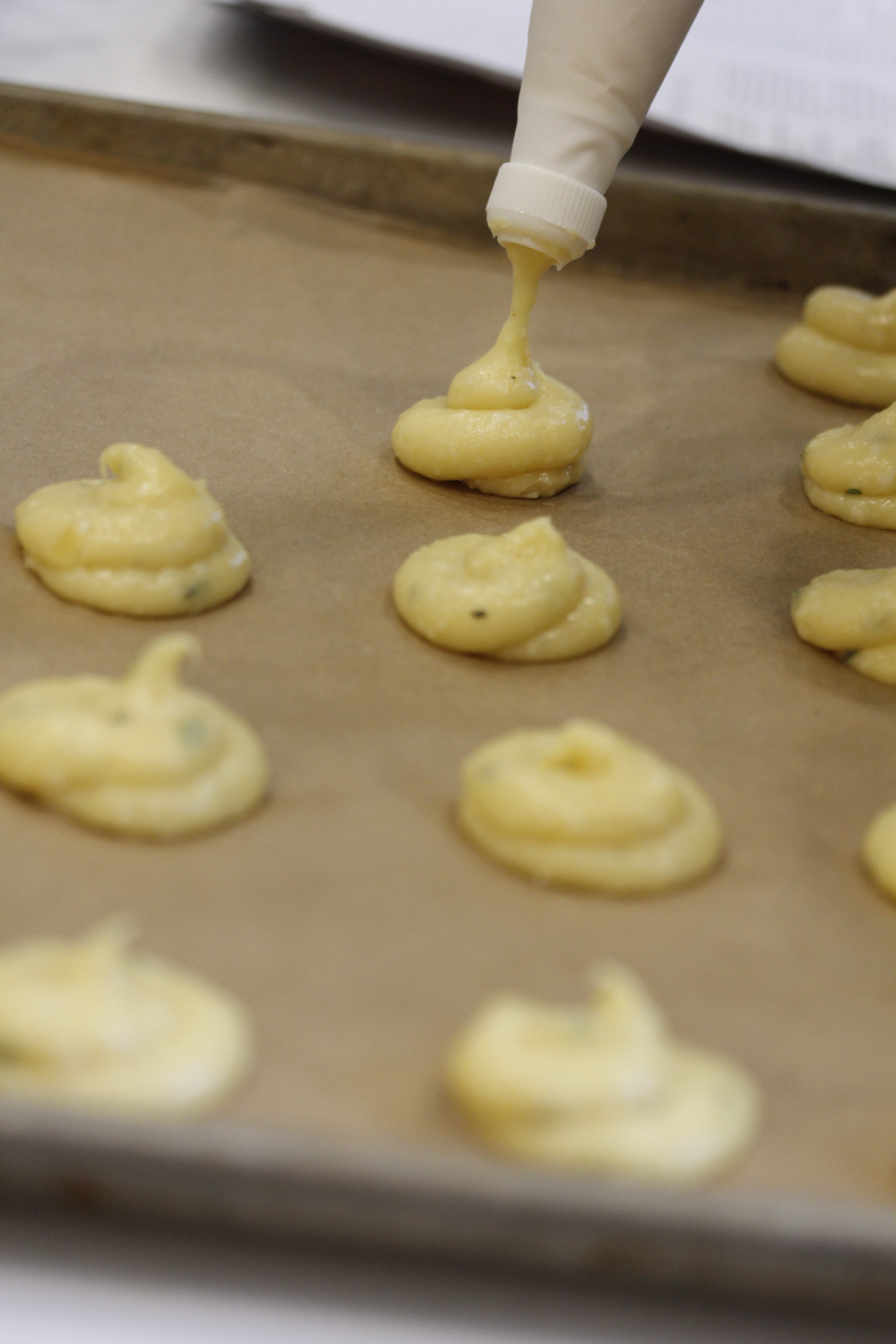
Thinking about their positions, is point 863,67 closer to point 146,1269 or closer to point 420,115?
point 420,115

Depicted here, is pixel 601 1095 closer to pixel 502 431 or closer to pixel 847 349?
pixel 502 431

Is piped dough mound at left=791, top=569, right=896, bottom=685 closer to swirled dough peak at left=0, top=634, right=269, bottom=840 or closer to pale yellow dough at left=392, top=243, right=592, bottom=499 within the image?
pale yellow dough at left=392, top=243, right=592, bottom=499

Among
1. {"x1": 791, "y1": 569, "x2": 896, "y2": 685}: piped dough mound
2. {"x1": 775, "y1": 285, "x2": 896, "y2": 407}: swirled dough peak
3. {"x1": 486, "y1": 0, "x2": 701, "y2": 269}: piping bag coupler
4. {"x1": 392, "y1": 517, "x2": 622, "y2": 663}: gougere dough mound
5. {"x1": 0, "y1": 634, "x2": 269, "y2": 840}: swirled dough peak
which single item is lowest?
{"x1": 0, "y1": 634, "x2": 269, "y2": 840}: swirled dough peak

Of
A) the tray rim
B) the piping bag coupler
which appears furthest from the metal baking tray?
the piping bag coupler

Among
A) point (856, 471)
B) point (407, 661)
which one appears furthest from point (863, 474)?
point (407, 661)

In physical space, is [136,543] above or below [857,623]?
below

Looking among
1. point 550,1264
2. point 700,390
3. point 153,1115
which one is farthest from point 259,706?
point 700,390
